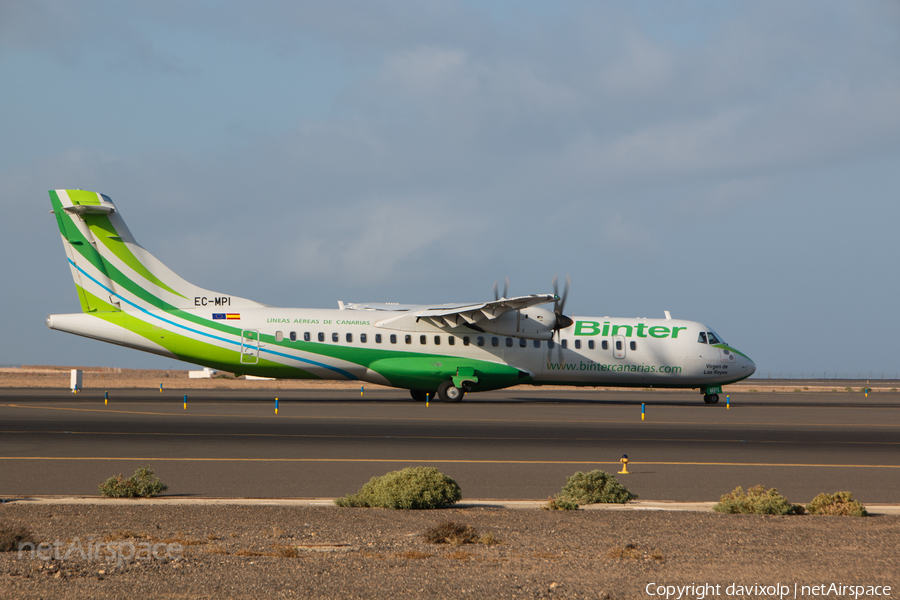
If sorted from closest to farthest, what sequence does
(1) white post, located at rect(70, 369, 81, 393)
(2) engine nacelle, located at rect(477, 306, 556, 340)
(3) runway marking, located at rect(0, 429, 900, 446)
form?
(3) runway marking, located at rect(0, 429, 900, 446)
(2) engine nacelle, located at rect(477, 306, 556, 340)
(1) white post, located at rect(70, 369, 81, 393)

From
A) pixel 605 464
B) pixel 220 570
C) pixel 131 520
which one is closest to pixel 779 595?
pixel 220 570

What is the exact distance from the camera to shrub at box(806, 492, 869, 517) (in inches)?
386

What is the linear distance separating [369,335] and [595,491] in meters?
21.4

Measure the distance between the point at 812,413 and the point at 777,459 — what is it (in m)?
16.2

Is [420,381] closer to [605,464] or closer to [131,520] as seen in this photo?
[605,464]

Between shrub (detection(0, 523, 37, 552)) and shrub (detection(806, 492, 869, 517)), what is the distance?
9280 mm

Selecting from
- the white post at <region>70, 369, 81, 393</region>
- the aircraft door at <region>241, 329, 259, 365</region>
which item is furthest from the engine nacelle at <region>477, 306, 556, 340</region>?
the white post at <region>70, 369, 81, 393</region>

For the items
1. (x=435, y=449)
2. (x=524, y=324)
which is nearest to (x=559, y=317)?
(x=524, y=324)

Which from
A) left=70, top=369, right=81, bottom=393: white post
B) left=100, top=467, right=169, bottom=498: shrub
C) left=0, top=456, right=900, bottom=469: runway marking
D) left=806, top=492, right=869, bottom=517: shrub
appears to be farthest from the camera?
left=70, top=369, right=81, bottom=393: white post

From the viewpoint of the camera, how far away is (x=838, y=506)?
9883 millimetres

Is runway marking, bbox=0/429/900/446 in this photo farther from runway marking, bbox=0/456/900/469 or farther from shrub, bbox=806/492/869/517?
shrub, bbox=806/492/869/517

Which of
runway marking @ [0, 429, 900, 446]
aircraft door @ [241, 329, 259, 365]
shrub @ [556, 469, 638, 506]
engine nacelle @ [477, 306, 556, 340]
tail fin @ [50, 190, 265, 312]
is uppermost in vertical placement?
tail fin @ [50, 190, 265, 312]

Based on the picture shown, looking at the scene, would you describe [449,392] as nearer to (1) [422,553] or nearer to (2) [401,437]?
(2) [401,437]

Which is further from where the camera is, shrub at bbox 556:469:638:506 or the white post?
the white post
